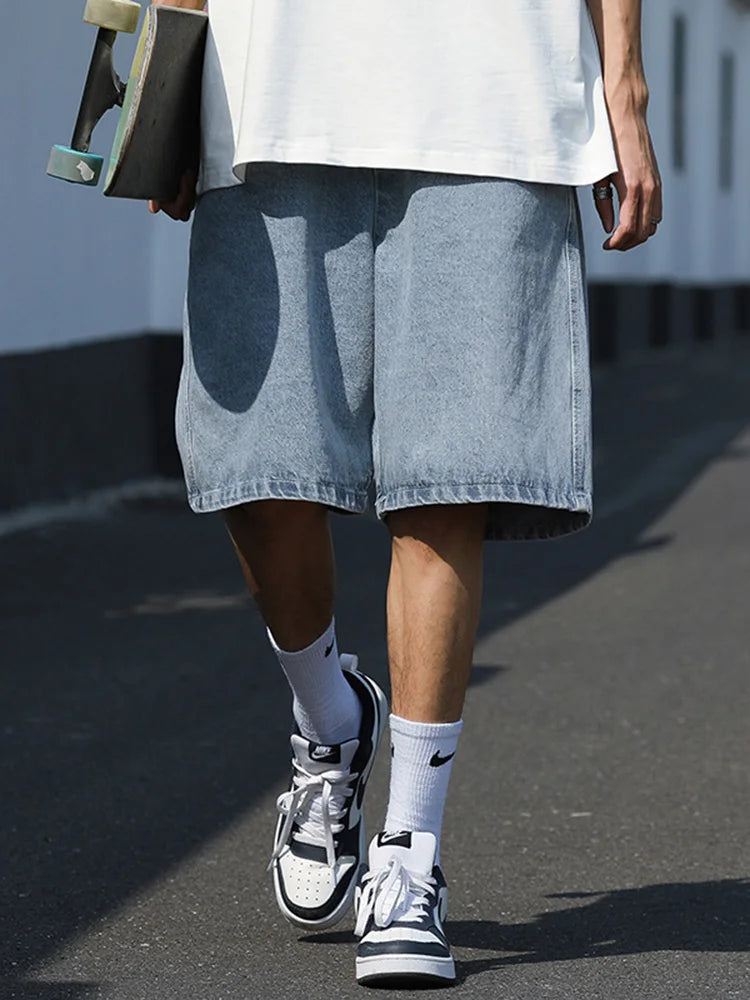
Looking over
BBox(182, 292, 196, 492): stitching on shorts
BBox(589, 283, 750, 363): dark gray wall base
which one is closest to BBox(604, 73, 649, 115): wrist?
BBox(182, 292, 196, 492): stitching on shorts

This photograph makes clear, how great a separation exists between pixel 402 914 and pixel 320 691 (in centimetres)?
40

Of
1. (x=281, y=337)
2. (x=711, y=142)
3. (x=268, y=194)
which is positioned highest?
(x=268, y=194)

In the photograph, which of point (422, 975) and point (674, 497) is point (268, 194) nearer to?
point (422, 975)

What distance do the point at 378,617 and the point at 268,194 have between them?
3.26 metres

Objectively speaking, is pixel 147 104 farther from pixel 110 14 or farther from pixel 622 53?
pixel 622 53

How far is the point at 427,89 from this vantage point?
277 cm

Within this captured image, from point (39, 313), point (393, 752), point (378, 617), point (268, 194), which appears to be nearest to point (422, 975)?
point (393, 752)

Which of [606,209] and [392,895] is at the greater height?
[606,209]

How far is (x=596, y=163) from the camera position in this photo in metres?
2.77

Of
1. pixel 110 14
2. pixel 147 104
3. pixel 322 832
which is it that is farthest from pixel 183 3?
pixel 322 832

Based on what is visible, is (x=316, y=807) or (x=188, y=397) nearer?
(x=188, y=397)

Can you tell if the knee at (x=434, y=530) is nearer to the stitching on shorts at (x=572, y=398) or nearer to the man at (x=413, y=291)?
the man at (x=413, y=291)

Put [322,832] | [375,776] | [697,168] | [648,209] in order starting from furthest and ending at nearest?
1. [697,168]
2. [375,776]
3. [322,832]
4. [648,209]

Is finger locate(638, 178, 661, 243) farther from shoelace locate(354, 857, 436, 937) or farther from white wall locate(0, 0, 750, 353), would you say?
white wall locate(0, 0, 750, 353)
